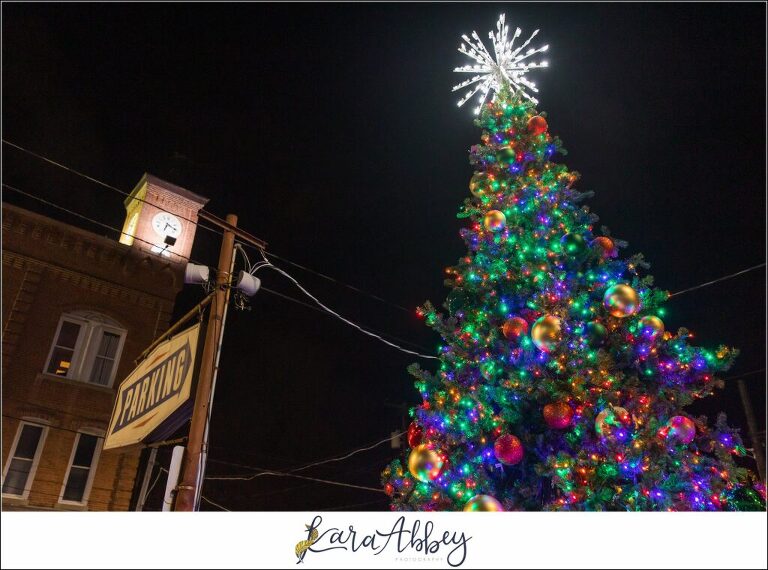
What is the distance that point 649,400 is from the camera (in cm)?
489

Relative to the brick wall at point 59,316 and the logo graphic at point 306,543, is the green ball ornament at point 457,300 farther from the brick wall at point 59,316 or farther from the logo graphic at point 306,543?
the brick wall at point 59,316

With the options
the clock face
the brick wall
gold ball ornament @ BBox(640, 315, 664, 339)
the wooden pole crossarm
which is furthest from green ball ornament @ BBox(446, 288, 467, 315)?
the clock face

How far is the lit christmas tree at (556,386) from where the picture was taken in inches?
180

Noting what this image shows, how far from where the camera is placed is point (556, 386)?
4953mm

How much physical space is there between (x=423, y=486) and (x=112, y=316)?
12.7m

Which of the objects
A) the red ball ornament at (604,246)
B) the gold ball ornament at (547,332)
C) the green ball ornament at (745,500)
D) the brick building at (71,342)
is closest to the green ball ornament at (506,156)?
the red ball ornament at (604,246)

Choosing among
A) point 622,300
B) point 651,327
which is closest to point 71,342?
point 622,300

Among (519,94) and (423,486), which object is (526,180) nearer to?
(519,94)

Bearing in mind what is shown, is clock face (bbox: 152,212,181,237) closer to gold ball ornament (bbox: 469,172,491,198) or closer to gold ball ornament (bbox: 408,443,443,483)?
gold ball ornament (bbox: 469,172,491,198)

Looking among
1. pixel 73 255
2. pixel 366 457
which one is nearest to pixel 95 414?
pixel 73 255

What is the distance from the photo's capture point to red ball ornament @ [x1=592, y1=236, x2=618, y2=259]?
5.81 meters

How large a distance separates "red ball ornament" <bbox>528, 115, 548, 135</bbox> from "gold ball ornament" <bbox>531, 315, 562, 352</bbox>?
2.92 m

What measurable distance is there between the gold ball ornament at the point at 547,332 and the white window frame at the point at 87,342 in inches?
515

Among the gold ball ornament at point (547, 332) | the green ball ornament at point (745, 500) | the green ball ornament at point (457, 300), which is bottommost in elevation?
the green ball ornament at point (745, 500)
